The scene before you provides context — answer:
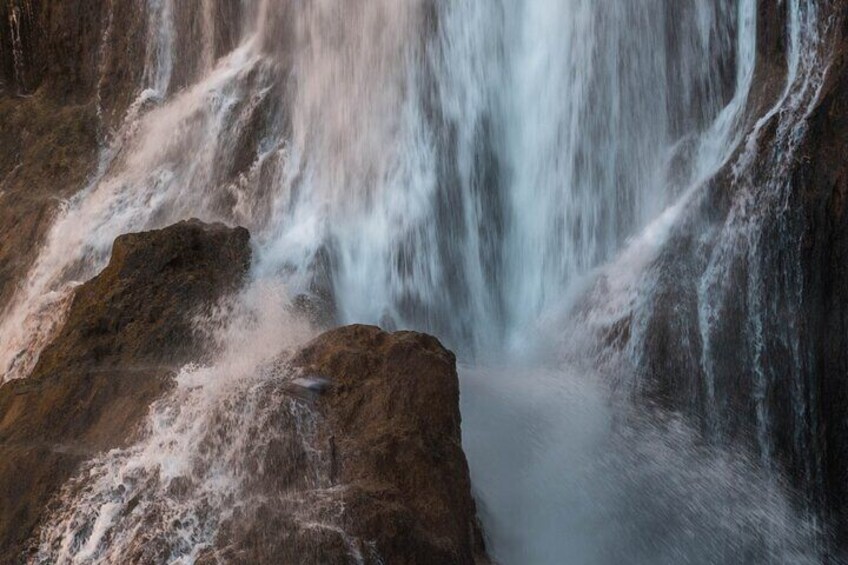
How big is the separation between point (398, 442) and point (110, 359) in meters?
2.55

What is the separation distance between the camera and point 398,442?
6.70m

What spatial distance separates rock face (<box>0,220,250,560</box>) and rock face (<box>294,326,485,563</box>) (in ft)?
4.13

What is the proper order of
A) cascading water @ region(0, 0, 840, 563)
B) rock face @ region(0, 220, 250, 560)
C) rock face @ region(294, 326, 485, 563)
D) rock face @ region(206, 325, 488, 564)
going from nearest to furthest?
rock face @ region(206, 325, 488, 564)
rock face @ region(294, 326, 485, 563)
rock face @ region(0, 220, 250, 560)
cascading water @ region(0, 0, 840, 563)

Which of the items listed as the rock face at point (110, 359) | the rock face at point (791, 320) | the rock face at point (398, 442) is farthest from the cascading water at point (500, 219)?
the rock face at point (398, 442)

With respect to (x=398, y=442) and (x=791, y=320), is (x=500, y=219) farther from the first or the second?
(x=398, y=442)

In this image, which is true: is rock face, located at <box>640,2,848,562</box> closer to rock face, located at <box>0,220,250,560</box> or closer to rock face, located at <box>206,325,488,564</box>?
rock face, located at <box>206,325,488,564</box>

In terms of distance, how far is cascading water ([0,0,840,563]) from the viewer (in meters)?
7.62

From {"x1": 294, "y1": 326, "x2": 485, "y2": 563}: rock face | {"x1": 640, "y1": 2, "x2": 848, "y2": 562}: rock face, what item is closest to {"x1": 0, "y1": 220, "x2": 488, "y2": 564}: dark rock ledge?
{"x1": 294, "y1": 326, "x2": 485, "y2": 563}: rock face

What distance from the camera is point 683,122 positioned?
30.3 ft

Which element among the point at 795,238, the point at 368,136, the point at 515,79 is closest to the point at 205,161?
the point at 368,136

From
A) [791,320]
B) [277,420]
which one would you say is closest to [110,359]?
[277,420]

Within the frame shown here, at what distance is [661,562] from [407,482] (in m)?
2.15

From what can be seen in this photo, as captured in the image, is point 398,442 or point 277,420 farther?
point 277,420

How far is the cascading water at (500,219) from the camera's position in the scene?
762 centimetres
